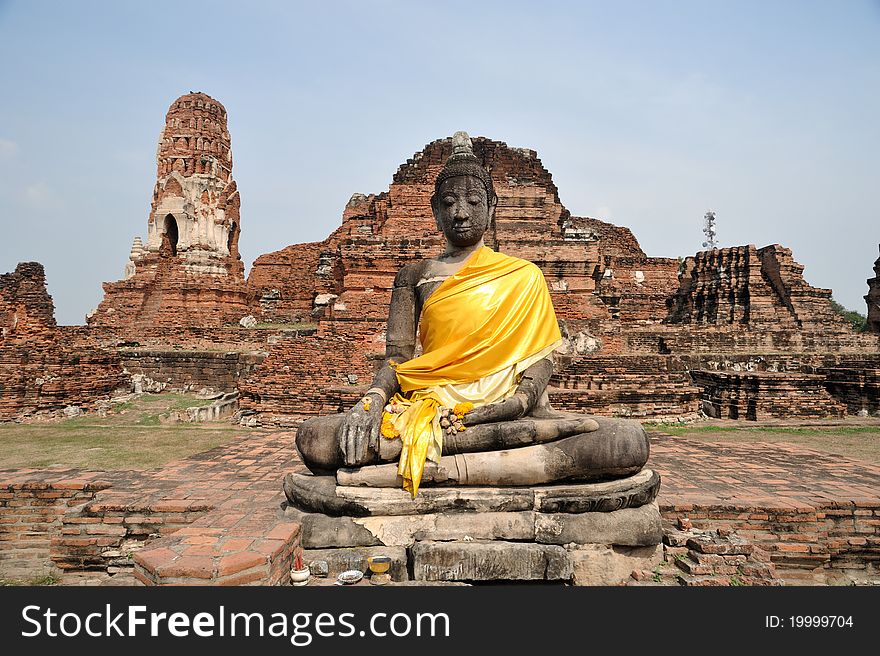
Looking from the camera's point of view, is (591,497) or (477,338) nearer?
(591,497)

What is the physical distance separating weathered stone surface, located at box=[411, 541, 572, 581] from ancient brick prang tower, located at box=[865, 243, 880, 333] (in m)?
28.2

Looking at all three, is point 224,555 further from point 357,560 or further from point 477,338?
point 477,338

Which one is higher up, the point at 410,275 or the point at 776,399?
the point at 410,275

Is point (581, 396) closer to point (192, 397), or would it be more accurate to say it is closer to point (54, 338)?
point (192, 397)

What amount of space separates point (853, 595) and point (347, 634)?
2588mm

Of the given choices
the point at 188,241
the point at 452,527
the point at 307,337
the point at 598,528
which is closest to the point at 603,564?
the point at 598,528

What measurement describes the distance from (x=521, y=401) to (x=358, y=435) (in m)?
1.19

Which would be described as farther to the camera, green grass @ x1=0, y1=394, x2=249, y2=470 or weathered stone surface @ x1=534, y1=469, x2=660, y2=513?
green grass @ x1=0, y1=394, x2=249, y2=470

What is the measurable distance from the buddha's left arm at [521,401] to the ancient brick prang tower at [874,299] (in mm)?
27258

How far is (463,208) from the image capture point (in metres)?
4.50

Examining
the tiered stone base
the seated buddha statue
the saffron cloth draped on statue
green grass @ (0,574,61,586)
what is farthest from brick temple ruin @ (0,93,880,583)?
the saffron cloth draped on statue

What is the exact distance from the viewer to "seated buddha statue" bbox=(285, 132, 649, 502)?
3.51m

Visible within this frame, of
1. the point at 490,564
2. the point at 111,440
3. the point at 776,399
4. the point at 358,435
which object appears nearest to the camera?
the point at 490,564

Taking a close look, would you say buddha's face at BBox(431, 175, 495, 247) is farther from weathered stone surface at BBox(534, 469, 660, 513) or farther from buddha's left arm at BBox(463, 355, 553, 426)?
weathered stone surface at BBox(534, 469, 660, 513)
